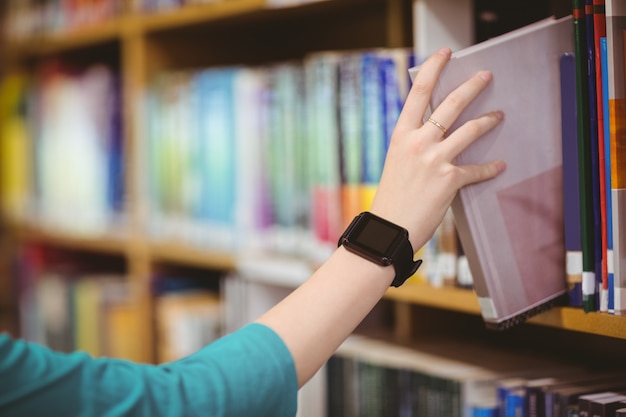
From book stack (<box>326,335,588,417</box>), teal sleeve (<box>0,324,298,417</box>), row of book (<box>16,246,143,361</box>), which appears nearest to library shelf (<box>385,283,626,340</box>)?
book stack (<box>326,335,588,417</box>)

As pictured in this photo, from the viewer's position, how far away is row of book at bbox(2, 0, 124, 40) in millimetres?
2150

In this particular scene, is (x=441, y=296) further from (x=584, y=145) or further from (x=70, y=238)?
(x=70, y=238)

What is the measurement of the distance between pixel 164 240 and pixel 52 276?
63 centimetres

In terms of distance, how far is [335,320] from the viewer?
2.95 ft

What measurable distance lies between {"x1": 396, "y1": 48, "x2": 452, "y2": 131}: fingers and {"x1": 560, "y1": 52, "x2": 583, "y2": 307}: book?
164 millimetres

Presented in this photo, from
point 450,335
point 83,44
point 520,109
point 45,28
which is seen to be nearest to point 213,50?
point 83,44

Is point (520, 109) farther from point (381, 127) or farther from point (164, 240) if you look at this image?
point (164, 240)

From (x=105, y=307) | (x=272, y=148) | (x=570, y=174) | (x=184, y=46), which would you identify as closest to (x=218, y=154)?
(x=272, y=148)

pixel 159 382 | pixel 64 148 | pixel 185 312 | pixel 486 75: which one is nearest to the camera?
pixel 159 382

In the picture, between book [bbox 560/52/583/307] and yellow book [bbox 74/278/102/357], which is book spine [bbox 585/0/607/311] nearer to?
book [bbox 560/52/583/307]

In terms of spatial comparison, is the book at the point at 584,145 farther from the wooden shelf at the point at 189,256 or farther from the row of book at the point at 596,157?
the wooden shelf at the point at 189,256

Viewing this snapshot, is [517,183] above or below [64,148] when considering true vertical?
below

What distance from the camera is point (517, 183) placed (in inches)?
39.8

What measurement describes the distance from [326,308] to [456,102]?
27 centimetres
